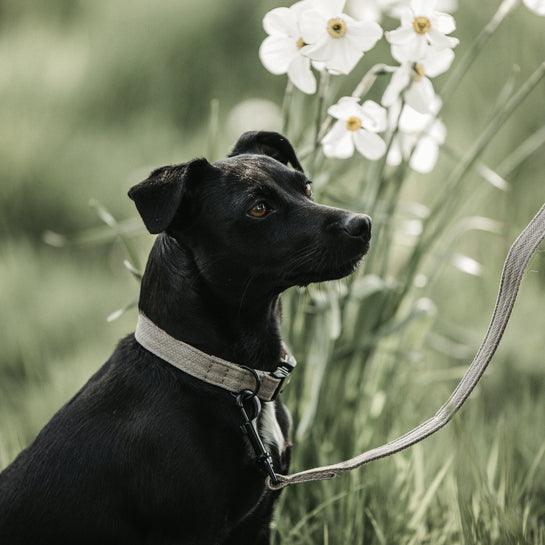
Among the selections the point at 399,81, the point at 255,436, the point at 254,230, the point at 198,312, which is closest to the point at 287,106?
the point at 399,81

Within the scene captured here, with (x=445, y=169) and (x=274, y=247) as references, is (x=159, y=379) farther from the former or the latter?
(x=445, y=169)

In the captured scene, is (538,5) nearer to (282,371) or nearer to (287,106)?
(287,106)

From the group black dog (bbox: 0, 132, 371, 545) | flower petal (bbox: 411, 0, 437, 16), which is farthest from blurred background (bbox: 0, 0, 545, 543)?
flower petal (bbox: 411, 0, 437, 16)

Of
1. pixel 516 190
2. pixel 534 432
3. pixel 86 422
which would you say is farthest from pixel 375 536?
pixel 516 190

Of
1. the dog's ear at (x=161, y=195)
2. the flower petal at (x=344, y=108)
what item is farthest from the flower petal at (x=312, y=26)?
the dog's ear at (x=161, y=195)

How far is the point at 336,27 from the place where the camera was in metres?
2.15

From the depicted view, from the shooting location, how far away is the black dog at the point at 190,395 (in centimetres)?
196

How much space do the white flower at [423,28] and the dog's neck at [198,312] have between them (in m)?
0.90

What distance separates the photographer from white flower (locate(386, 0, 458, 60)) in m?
2.19

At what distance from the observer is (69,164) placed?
18.7 ft

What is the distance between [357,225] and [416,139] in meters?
0.80

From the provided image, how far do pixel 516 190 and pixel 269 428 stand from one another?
11.3ft

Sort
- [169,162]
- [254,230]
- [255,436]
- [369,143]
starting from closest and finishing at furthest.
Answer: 1. [255,436]
2. [254,230]
3. [369,143]
4. [169,162]

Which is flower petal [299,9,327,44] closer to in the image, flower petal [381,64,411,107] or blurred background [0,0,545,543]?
flower petal [381,64,411,107]
